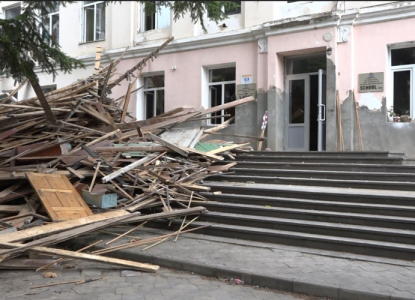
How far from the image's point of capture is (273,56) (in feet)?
40.8

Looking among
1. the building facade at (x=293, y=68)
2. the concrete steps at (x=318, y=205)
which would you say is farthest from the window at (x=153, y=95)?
the concrete steps at (x=318, y=205)

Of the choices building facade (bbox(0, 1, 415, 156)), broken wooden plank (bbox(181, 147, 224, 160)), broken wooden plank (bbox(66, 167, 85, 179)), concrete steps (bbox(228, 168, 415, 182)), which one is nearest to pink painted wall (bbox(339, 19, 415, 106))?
building facade (bbox(0, 1, 415, 156))

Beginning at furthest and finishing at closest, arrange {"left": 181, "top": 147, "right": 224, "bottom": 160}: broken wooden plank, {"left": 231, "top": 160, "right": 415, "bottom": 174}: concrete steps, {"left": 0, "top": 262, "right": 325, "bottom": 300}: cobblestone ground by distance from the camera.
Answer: {"left": 181, "top": 147, "right": 224, "bottom": 160}: broken wooden plank
{"left": 231, "top": 160, "right": 415, "bottom": 174}: concrete steps
{"left": 0, "top": 262, "right": 325, "bottom": 300}: cobblestone ground

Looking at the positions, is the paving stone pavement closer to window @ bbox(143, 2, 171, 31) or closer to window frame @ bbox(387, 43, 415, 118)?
window frame @ bbox(387, 43, 415, 118)

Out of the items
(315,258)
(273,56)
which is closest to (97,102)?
(273,56)

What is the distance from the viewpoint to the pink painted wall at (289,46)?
11.7 meters

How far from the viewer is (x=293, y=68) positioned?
1297cm

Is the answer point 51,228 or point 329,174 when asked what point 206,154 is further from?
point 51,228

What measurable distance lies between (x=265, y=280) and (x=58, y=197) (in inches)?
152

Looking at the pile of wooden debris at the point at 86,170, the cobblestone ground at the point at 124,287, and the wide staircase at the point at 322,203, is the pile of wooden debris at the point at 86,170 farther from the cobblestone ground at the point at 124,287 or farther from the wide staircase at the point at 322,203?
the wide staircase at the point at 322,203

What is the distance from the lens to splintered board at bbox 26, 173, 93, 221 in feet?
21.5

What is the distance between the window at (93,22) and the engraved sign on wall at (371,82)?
1064cm

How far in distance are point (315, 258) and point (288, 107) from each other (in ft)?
24.8

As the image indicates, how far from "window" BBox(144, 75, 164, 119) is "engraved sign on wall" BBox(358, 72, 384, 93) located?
7284 mm
